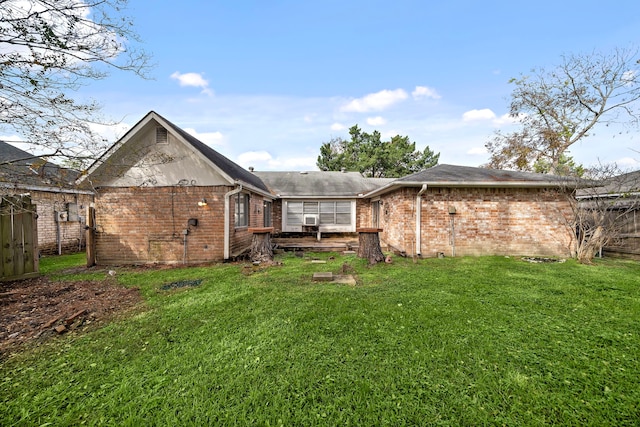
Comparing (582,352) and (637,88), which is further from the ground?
(637,88)

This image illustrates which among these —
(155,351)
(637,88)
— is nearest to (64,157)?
(155,351)

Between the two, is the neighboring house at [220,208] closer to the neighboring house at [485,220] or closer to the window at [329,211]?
the neighboring house at [485,220]

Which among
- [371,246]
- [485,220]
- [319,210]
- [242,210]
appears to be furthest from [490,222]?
[242,210]

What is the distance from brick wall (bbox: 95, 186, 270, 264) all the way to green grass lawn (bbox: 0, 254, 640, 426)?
12.3 ft

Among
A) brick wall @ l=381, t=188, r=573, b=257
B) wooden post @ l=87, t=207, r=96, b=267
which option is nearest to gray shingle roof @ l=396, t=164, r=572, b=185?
brick wall @ l=381, t=188, r=573, b=257

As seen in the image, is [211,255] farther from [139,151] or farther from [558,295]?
[558,295]

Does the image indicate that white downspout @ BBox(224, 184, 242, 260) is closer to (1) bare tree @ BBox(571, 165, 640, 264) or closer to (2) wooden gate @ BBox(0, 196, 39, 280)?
(2) wooden gate @ BBox(0, 196, 39, 280)

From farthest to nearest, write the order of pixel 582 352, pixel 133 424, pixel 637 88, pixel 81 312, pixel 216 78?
pixel 637 88, pixel 216 78, pixel 81 312, pixel 582 352, pixel 133 424

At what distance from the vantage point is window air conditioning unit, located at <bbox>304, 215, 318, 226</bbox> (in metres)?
14.5

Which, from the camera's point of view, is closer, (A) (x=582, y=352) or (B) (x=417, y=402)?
(B) (x=417, y=402)

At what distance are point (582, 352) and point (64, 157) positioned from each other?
347 inches

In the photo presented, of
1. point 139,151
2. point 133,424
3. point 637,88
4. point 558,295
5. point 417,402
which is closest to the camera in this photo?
point 133,424


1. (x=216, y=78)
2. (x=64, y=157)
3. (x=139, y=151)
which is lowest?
(x=64, y=157)

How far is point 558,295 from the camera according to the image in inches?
196
